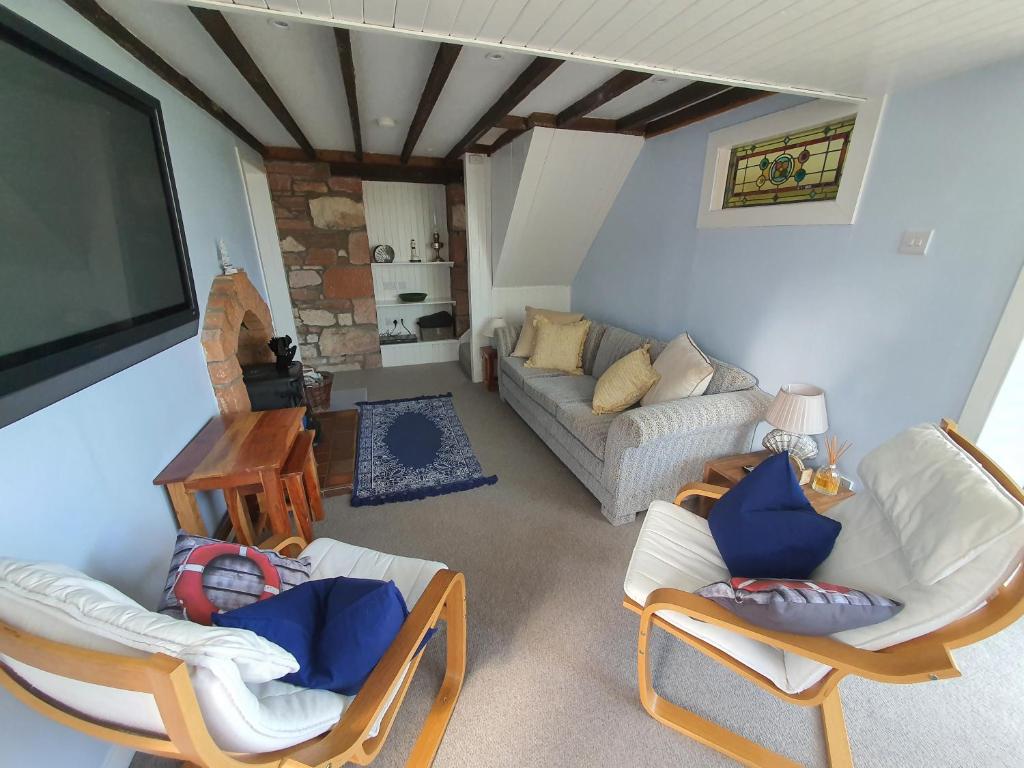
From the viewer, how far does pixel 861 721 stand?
131 cm

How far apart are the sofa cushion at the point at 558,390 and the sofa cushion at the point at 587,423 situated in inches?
3.0

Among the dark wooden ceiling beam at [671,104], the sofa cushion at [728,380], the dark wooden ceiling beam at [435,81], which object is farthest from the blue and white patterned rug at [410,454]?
the dark wooden ceiling beam at [671,104]

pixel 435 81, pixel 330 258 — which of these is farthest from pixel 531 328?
pixel 330 258

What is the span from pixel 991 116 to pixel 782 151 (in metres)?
0.80

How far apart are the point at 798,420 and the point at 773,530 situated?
0.81m

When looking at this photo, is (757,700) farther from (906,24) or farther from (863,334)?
(906,24)

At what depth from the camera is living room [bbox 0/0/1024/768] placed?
89 cm

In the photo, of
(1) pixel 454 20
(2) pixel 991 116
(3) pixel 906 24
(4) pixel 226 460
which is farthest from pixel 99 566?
(2) pixel 991 116

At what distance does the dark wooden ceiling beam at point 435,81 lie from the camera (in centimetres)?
163

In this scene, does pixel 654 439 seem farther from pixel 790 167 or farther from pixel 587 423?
pixel 790 167

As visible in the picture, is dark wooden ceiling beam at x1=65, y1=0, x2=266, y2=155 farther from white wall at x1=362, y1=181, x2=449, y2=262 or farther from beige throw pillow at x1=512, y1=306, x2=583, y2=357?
beige throw pillow at x1=512, y1=306, x2=583, y2=357

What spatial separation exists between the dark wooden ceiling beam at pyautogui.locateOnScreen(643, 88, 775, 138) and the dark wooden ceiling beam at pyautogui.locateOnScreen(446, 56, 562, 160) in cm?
98

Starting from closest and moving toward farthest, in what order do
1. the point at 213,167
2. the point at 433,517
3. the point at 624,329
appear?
the point at 433,517, the point at 213,167, the point at 624,329

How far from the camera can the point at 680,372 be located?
2.35 meters
